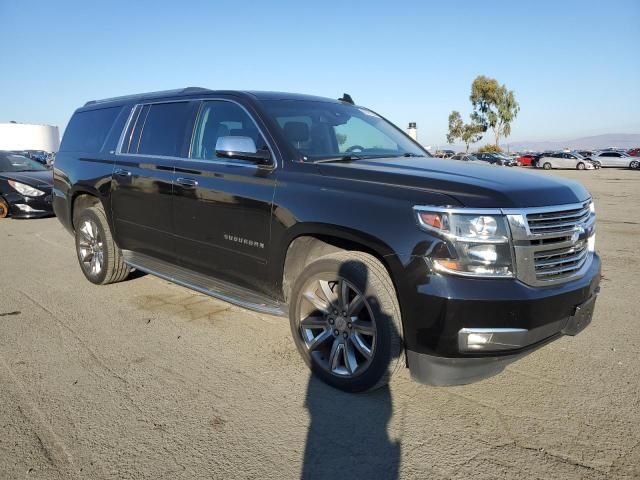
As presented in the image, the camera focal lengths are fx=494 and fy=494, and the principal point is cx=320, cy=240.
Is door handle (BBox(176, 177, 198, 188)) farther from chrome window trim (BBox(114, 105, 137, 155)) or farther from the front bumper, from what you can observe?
the front bumper

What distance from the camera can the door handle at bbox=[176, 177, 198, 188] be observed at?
4027 millimetres

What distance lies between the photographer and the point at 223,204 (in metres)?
3.78

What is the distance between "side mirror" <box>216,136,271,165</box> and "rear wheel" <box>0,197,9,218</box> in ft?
32.0

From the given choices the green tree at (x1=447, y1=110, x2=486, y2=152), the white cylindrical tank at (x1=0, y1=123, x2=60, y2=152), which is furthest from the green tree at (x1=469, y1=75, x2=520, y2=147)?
the white cylindrical tank at (x1=0, y1=123, x2=60, y2=152)

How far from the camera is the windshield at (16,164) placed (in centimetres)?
1178

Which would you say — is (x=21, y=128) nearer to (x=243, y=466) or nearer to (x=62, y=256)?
(x=62, y=256)

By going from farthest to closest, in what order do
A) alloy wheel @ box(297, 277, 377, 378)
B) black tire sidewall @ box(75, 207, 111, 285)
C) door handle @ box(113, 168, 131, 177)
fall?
black tire sidewall @ box(75, 207, 111, 285) < door handle @ box(113, 168, 131, 177) < alloy wheel @ box(297, 277, 377, 378)

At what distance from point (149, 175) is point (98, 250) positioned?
1.45 meters

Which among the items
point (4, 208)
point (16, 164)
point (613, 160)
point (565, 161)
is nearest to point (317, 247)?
point (4, 208)

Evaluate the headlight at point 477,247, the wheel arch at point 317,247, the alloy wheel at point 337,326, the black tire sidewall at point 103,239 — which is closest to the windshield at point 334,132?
the wheel arch at point 317,247

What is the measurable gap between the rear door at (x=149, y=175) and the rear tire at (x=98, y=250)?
20 centimetres

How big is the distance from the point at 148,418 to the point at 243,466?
748mm

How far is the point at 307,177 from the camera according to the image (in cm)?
331

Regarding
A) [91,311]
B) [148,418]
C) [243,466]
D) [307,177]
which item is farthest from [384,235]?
[91,311]
